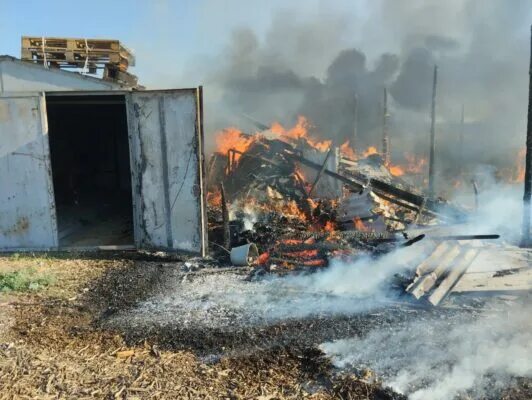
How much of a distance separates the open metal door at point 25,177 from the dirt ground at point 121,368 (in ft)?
10.3

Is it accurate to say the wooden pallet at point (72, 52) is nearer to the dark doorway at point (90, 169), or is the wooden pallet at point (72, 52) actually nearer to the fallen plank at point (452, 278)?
the dark doorway at point (90, 169)

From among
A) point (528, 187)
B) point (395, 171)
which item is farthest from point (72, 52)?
point (395, 171)

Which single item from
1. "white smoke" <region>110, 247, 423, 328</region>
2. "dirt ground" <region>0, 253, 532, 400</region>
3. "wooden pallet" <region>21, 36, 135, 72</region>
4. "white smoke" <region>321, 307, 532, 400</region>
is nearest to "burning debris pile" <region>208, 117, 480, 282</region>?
"white smoke" <region>110, 247, 423, 328</region>

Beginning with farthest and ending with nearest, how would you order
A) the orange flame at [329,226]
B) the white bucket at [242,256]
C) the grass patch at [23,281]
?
the orange flame at [329,226] → the white bucket at [242,256] → the grass patch at [23,281]

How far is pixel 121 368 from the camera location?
421 centimetres

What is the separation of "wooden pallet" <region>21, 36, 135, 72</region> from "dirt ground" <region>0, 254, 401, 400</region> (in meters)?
6.16

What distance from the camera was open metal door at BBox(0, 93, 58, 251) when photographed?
851cm

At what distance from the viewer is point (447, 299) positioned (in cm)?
597

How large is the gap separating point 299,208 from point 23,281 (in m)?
7.91

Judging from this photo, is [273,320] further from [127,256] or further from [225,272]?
[127,256]

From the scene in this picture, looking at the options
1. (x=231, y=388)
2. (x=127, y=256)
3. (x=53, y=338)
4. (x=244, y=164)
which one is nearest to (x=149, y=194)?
(x=127, y=256)

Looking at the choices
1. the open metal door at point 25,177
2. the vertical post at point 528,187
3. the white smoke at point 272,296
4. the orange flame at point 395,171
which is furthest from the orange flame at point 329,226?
the orange flame at point 395,171

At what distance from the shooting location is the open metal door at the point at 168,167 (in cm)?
823

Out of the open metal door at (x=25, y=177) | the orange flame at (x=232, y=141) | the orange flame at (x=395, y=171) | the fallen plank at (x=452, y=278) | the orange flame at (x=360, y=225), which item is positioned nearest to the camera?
the fallen plank at (x=452, y=278)
